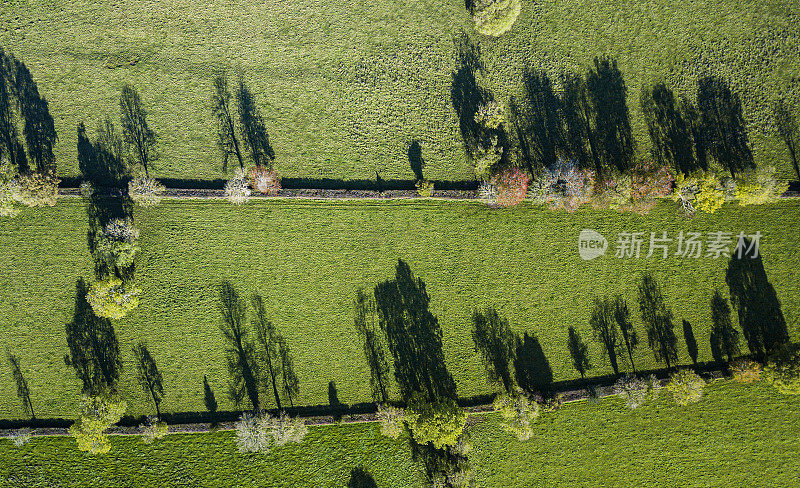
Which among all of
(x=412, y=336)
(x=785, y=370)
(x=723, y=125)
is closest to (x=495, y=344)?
(x=412, y=336)

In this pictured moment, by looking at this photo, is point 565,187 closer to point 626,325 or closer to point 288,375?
point 626,325

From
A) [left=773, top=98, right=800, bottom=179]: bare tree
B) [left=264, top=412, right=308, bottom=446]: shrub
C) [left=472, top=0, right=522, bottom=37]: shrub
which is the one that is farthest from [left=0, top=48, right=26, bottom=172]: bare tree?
[left=773, top=98, right=800, bottom=179]: bare tree

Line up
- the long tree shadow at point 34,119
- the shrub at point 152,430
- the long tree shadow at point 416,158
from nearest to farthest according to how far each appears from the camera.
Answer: the shrub at point 152,430 < the long tree shadow at point 34,119 < the long tree shadow at point 416,158

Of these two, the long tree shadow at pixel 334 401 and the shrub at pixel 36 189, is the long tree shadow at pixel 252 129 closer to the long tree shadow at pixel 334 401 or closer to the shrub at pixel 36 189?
the shrub at pixel 36 189

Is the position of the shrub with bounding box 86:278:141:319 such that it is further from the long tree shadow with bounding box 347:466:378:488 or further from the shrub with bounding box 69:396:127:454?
the long tree shadow with bounding box 347:466:378:488

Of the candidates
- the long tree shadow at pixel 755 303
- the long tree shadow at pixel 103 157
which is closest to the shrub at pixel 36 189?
the long tree shadow at pixel 103 157

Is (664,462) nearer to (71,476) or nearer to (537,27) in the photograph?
(537,27)
